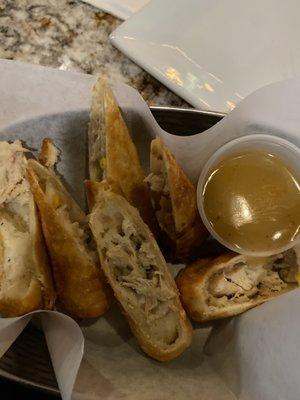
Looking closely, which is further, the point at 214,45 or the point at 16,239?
the point at 214,45

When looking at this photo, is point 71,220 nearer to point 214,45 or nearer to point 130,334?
point 130,334

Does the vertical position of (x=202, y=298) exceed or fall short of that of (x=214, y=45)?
it falls short

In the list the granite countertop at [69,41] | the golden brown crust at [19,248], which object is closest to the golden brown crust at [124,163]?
the golden brown crust at [19,248]

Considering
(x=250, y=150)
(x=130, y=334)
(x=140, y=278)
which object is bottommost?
(x=130, y=334)

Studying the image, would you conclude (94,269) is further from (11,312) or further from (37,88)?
(37,88)

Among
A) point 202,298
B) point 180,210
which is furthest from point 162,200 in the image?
point 202,298

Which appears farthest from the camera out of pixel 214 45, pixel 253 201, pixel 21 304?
pixel 214 45

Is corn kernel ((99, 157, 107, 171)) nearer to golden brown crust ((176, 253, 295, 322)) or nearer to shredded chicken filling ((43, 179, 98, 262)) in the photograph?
shredded chicken filling ((43, 179, 98, 262))
